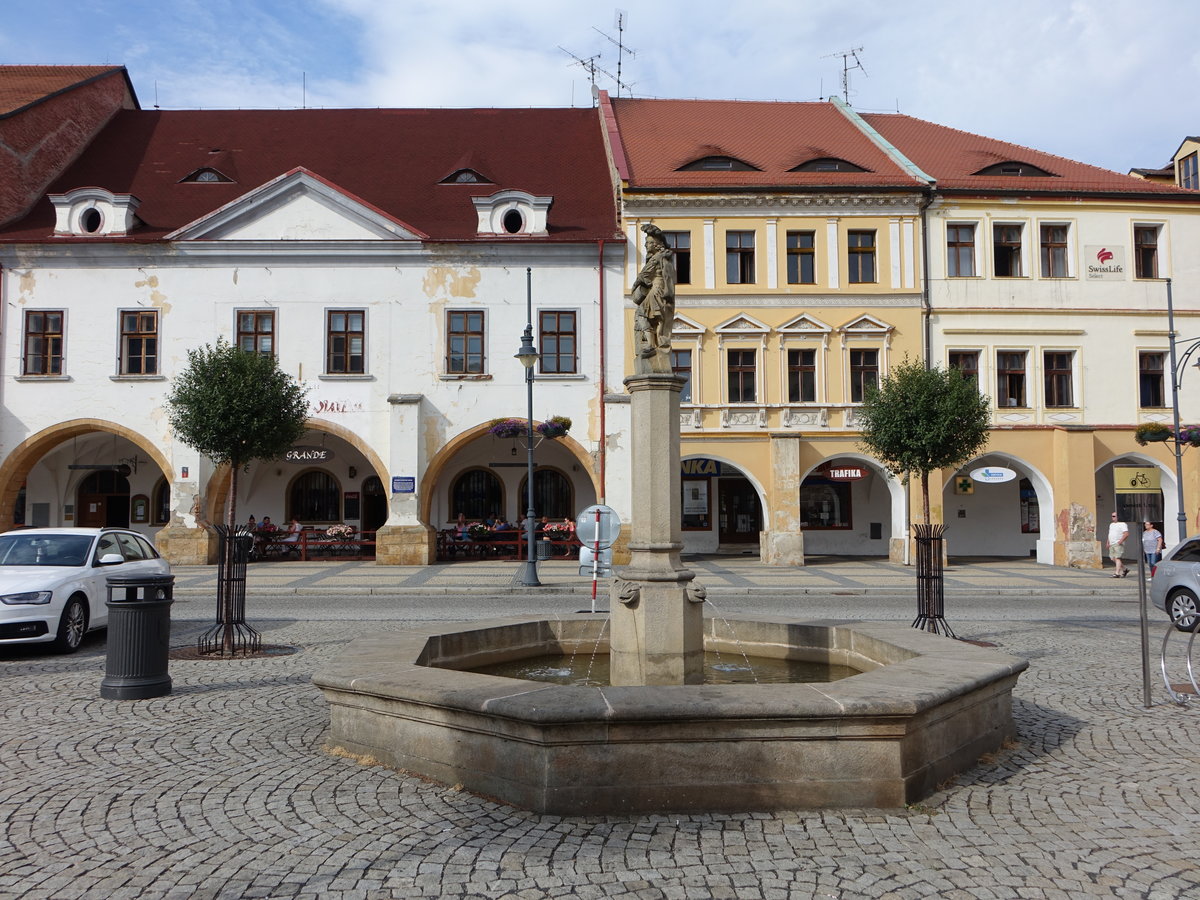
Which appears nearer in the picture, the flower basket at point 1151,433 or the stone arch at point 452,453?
the flower basket at point 1151,433

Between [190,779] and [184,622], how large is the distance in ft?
30.0

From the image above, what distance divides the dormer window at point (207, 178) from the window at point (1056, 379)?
84.2 ft

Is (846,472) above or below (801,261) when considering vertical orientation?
below

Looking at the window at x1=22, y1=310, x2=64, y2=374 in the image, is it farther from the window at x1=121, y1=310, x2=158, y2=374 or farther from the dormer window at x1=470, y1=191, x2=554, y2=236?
the dormer window at x1=470, y1=191, x2=554, y2=236

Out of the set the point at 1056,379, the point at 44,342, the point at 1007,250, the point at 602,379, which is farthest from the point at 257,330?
the point at 1056,379

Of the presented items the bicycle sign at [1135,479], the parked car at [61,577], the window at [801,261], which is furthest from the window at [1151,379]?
the parked car at [61,577]

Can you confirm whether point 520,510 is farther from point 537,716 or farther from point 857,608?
point 537,716

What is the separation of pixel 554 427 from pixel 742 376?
5.88 meters

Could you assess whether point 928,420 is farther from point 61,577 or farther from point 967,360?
point 61,577

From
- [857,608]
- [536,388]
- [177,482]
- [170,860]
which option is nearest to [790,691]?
[170,860]

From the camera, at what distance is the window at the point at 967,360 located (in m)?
26.8

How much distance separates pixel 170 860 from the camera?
4285 mm

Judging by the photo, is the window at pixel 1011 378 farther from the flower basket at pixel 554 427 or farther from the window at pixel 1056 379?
the flower basket at pixel 554 427

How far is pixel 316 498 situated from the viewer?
29516 mm
